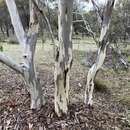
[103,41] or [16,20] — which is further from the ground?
[16,20]

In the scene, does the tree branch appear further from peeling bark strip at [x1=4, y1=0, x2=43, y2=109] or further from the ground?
the ground

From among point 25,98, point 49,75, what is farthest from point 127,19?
point 25,98

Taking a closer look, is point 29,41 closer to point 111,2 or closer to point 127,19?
point 111,2

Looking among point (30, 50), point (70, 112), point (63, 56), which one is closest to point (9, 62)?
point (30, 50)

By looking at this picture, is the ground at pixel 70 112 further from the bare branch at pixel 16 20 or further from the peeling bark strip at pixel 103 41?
the bare branch at pixel 16 20

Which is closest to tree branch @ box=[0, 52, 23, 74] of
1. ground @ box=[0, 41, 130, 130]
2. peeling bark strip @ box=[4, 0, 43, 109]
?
peeling bark strip @ box=[4, 0, 43, 109]

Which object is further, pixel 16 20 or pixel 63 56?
pixel 16 20

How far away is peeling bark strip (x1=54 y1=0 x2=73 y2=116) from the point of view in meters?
3.72

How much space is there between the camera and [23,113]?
175 inches

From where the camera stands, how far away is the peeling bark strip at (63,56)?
3.72 m

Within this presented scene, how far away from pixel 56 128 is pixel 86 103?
95cm

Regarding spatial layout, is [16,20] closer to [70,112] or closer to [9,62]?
[9,62]

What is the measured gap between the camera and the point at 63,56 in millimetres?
3918

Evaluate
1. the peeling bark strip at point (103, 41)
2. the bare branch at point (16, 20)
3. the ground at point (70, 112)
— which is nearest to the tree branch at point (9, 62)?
the bare branch at point (16, 20)
